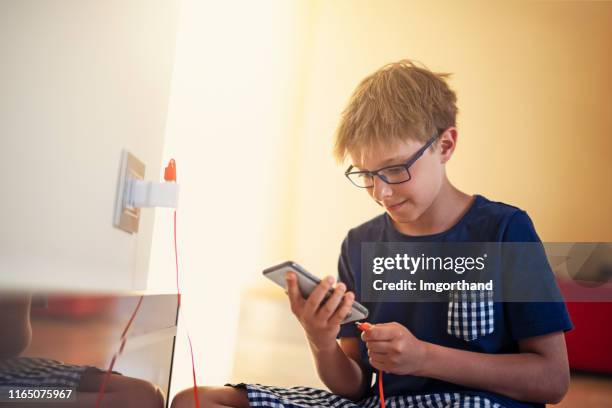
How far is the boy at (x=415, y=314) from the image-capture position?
0.79 meters

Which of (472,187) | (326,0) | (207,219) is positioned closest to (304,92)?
(326,0)

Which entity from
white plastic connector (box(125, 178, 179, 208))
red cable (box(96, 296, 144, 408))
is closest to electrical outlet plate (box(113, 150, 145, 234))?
white plastic connector (box(125, 178, 179, 208))

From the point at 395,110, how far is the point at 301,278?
39cm

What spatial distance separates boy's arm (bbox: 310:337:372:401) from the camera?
89 cm

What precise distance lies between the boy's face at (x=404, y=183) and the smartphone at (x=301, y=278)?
0.24 m

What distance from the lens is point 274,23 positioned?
265cm

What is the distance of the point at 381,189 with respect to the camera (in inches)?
37.8

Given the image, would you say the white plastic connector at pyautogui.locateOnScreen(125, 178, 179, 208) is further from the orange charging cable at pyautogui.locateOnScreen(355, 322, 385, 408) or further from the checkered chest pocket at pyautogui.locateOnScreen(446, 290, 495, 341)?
the checkered chest pocket at pyautogui.locateOnScreen(446, 290, 495, 341)

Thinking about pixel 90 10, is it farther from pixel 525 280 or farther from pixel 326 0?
pixel 326 0

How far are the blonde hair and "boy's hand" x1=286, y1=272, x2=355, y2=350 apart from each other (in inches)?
12.5

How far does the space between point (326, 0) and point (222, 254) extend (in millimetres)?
1802

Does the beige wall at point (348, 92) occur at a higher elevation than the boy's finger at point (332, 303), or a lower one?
higher

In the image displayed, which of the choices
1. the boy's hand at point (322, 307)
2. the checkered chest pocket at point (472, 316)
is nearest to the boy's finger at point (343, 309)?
the boy's hand at point (322, 307)

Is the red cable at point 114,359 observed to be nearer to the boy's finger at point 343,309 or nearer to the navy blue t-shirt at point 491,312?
the boy's finger at point 343,309
